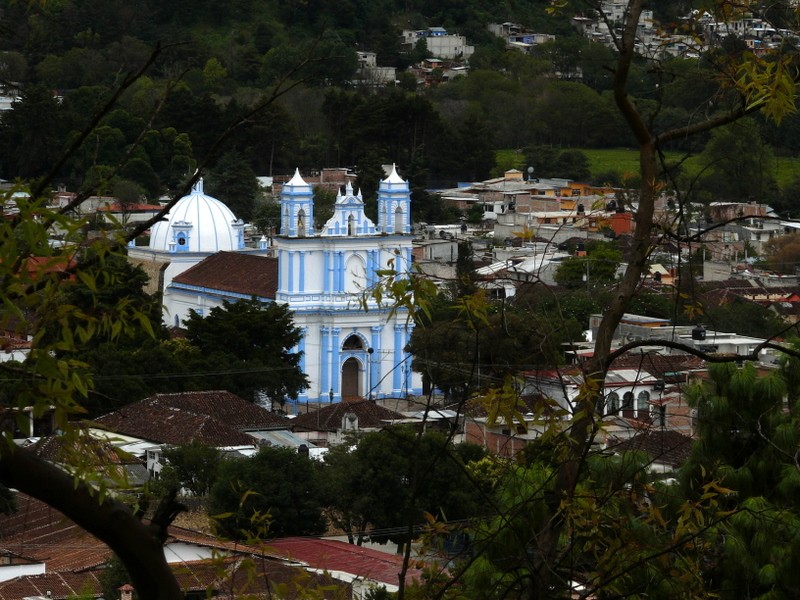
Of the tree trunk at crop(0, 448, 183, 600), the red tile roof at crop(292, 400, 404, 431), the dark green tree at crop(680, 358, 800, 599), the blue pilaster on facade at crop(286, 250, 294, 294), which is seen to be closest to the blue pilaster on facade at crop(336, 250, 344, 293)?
the blue pilaster on facade at crop(286, 250, 294, 294)

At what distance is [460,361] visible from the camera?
4.79 metres

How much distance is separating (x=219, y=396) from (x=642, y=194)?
2111cm

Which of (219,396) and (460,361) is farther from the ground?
(460,361)

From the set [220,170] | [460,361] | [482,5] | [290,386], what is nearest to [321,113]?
[220,170]

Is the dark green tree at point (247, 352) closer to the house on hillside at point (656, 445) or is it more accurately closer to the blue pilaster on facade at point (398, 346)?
the blue pilaster on facade at point (398, 346)

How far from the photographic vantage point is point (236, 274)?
3553 cm

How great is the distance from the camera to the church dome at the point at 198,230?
125 feet

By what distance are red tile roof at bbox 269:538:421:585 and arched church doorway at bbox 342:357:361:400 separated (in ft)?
56.2

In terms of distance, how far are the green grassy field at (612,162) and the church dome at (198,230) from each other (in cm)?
2073

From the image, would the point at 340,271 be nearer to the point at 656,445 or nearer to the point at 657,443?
the point at 657,443

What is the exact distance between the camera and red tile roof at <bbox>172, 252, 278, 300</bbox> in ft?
113

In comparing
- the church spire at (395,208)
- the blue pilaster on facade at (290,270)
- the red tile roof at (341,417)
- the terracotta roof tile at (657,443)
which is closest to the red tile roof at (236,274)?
the blue pilaster on facade at (290,270)

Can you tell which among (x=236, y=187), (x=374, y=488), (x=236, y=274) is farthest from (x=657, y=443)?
(x=236, y=187)

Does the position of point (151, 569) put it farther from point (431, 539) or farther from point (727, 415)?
point (727, 415)
